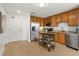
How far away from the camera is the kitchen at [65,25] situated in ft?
14.3

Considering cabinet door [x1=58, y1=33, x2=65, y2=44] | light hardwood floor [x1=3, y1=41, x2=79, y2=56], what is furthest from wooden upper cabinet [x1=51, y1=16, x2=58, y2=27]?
light hardwood floor [x1=3, y1=41, x2=79, y2=56]

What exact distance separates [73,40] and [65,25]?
1.73 meters

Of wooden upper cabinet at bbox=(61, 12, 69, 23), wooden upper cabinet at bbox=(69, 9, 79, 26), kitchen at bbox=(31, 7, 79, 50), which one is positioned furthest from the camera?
wooden upper cabinet at bbox=(61, 12, 69, 23)

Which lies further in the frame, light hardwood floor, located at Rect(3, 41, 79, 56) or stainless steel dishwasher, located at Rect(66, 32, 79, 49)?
stainless steel dishwasher, located at Rect(66, 32, 79, 49)

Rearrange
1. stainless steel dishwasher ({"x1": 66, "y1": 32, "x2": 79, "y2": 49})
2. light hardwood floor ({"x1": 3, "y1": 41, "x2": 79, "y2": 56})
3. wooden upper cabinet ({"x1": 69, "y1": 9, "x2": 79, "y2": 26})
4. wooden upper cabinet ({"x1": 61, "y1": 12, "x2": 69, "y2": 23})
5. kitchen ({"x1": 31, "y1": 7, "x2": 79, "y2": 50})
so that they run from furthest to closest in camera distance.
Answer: wooden upper cabinet ({"x1": 61, "y1": 12, "x2": 69, "y2": 23})
wooden upper cabinet ({"x1": 69, "y1": 9, "x2": 79, "y2": 26})
kitchen ({"x1": 31, "y1": 7, "x2": 79, "y2": 50})
stainless steel dishwasher ({"x1": 66, "y1": 32, "x2": 79, "y2": 49})
light hardwood floor ({"x1": 3, "y1": 41, "x2": 79, "y2": 56})

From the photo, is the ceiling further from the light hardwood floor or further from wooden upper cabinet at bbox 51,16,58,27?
the light hardwood floor

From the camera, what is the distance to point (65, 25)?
5.76 m

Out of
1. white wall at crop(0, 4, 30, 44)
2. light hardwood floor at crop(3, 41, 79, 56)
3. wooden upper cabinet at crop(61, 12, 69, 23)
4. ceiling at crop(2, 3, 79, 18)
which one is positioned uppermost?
ceiling at crop(2, 3, 79, 18)

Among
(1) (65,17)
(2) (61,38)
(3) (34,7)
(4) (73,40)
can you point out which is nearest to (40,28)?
(2) (61,38)

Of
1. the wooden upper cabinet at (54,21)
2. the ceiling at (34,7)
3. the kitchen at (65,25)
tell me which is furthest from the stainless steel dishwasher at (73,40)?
the wooden upper cabinet at (54,21)

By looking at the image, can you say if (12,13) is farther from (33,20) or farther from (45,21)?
(45,21)

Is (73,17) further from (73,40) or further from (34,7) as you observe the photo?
(34,7)

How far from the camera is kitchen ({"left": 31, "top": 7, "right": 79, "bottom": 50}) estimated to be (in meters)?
4.36

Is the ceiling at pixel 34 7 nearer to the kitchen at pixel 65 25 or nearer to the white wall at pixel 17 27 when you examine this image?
the white wall at pixel 17 27
